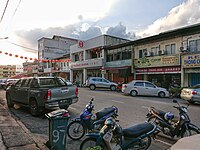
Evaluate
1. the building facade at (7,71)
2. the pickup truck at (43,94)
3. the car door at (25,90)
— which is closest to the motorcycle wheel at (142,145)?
the pickup truck at (43,94)

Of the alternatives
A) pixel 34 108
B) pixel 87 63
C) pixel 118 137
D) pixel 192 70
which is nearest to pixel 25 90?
pixel 34 108

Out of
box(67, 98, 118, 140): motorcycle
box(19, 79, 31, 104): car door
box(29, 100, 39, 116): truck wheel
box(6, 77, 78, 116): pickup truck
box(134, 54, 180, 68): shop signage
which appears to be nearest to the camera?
box(67, 98, 118, 140): motorcycle

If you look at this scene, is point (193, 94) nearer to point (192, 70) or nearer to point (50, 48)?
point (192, 70)

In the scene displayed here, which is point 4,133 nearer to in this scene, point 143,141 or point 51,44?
point 143,141

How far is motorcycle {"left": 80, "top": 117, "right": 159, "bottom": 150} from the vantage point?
3.77 m

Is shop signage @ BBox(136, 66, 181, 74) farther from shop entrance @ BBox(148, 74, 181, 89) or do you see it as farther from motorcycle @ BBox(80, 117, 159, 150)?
motorcycle @ BBox(80, 117, 159, 150)

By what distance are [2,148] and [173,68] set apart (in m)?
19.2

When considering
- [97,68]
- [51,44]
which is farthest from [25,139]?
[51,44]

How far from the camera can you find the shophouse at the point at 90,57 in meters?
31.5

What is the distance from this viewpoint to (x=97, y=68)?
33.8m

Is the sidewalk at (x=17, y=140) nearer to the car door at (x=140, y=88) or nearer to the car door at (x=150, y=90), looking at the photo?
the car door at (x=140, y=88)

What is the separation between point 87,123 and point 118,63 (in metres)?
22.9

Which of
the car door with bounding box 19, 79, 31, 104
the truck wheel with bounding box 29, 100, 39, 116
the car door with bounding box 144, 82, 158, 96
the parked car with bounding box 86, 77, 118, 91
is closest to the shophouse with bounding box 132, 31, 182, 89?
the parked car with bounding box 86, 77, 118, 91

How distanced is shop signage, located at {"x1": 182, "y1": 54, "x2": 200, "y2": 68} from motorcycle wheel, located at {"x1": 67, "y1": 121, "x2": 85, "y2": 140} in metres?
16.0
